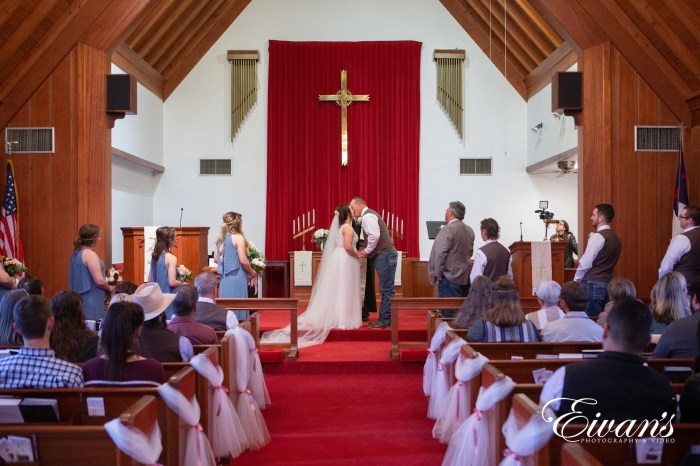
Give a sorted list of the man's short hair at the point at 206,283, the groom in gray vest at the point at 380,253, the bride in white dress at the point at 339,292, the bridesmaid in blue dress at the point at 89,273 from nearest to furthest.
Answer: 1. the man's short hair at the point at 206,283
2. the bridesmaid in blue dress at the point at 89,273
3. the bride in white dress at the point at 339,292
4. the groom in gray vest at the point at 380,253

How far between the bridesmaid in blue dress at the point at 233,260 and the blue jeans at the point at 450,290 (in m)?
1.90

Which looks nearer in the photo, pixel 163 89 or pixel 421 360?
pixel 421 360

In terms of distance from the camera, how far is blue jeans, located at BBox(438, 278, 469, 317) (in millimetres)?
7535

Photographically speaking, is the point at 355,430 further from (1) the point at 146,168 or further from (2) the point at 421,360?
(1) the point at 146,168

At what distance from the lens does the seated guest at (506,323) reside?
4.37 m

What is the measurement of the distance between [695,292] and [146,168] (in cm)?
1030

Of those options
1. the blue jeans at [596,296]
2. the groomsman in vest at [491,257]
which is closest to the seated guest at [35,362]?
the groomsman in vest at [491,257]

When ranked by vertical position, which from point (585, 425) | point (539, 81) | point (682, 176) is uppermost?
point (539, 81)

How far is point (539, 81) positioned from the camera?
12.4 metres

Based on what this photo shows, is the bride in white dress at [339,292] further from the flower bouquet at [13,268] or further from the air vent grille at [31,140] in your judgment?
the air vent grille at [31,140]

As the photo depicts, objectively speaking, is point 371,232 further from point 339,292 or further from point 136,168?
point 136,168

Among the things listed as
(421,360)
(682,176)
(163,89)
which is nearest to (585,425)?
(421,360)

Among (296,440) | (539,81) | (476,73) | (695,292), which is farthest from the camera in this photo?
(476,73)

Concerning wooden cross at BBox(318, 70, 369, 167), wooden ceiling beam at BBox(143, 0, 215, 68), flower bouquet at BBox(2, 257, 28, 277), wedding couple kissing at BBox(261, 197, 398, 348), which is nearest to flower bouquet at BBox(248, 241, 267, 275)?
wedding couple kissing at BBox(261, 197, 398, 348)
